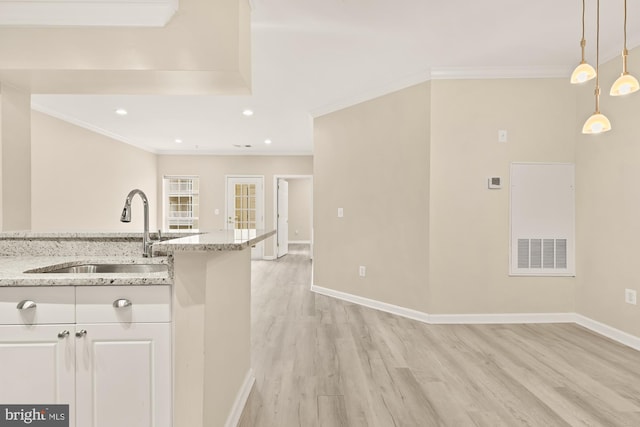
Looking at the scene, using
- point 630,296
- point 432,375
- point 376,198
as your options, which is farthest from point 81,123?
point 630,296

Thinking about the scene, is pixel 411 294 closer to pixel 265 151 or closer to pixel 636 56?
pixel 636 56

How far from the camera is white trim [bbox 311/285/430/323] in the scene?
139 inches

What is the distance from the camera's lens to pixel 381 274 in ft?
12.9

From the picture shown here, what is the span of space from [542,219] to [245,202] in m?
5.95

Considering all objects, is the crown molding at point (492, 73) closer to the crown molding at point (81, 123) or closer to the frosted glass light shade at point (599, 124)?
the frosted glass light shade at point (599, 124)

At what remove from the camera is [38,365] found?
1.37m

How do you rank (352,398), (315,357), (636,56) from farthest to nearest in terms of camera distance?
(636,56) < (315,357) < (352,398)

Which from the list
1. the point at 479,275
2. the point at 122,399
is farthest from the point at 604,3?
the point at 122,399

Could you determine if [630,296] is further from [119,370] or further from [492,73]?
[119,370]

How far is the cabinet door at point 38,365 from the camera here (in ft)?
4.47

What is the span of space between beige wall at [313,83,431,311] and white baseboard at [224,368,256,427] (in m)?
2.00

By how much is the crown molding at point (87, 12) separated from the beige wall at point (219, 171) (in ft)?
19.1

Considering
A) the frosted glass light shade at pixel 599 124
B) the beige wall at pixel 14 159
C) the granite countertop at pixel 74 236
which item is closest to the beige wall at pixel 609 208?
the frosted glass light shade at pixel 599 124

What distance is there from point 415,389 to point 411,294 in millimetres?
1508
